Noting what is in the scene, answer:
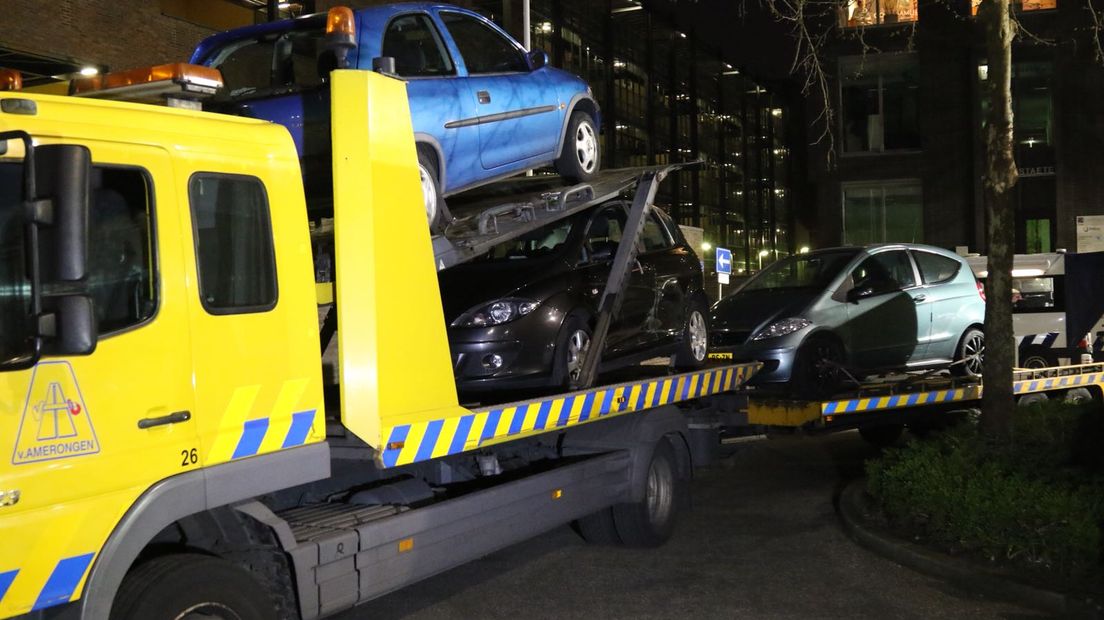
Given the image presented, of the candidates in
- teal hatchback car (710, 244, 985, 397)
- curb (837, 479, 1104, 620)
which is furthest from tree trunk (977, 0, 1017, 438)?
curb (837, 479, 1104, 620)

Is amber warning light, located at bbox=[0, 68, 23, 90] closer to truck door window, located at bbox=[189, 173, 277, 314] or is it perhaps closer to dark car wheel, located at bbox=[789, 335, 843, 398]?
truck door window, located at bbox=[189, 173, 277, 314]

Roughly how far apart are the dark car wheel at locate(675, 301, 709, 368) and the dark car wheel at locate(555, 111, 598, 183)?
1.52m

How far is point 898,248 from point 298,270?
839cm

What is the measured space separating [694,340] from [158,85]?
18.5ft

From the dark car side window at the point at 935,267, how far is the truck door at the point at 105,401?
9.20 m

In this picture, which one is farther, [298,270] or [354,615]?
[354,615]

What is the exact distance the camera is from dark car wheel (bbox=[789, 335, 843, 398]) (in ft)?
33.6

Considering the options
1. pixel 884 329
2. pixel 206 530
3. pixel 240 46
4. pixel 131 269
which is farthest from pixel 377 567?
pixel 884 329

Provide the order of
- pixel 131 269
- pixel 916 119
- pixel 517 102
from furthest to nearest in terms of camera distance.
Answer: pixel 916 119, pixel 517 102, pixel 131 269

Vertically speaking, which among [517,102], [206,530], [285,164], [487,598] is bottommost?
[487,598]

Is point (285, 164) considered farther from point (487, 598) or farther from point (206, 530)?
point (487, 598)

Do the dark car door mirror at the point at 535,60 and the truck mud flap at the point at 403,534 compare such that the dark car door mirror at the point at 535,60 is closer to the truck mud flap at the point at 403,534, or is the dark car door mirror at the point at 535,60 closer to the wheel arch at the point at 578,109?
the wheel arch at the point at 578,109

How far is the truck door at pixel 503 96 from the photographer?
709cm

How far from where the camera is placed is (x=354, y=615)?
6512 mm
